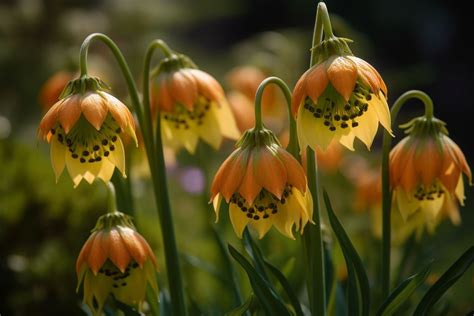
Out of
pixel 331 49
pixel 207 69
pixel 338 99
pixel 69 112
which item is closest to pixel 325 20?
pixel 331 49

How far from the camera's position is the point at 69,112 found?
1658 mm

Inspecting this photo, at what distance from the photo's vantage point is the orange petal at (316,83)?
1583mm

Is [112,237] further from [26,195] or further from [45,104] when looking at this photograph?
[26,195]

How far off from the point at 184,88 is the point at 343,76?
1.88ft

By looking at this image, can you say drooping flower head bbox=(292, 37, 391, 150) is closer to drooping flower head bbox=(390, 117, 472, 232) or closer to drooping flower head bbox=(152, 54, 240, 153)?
drooping flower head bbox=(390, 117, 472, 232)

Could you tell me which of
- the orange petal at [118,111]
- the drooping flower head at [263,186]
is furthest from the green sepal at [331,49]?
the orange petal at [118,111]

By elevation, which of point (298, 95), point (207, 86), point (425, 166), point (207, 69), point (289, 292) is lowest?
point (207, 69)

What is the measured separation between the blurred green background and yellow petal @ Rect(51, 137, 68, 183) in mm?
553

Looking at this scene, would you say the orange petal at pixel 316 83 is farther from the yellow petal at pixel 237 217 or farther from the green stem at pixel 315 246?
the yellow petal at pixel 237 217

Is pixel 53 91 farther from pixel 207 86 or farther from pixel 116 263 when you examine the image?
pixel 116 263

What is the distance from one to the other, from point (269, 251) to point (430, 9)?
6966 mm

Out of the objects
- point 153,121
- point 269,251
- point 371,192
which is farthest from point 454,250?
point 153,121

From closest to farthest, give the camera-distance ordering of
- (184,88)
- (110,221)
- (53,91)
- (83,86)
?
(83,86), (110,221), (184,88), (53,91)

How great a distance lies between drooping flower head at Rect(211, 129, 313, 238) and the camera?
162cm
